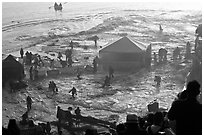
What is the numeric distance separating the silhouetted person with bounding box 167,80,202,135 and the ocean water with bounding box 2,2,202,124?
7823 mm

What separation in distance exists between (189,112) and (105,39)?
80.1ft

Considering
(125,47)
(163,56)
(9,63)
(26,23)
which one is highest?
(26,23)

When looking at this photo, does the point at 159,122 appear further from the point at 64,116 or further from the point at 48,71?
the point at 48,71

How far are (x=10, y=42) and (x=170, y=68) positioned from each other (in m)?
13.5

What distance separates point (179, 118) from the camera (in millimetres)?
4617

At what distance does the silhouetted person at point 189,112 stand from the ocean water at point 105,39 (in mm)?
7823

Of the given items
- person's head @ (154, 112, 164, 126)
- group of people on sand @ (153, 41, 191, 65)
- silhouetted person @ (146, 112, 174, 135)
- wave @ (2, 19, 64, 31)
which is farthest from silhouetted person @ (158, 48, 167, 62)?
wave @ (2, 19, 64, 31)

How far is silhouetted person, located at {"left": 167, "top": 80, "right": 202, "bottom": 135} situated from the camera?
14.7 ft

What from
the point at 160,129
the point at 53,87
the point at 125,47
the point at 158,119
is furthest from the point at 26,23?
the point at 160,129

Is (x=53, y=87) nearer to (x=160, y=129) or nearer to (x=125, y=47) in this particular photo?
(x=125, y=47)

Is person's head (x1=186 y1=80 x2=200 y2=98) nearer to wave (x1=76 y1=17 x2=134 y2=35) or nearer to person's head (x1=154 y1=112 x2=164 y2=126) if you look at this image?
person's head (x1=154 y1=112 x2=164 y2=126)

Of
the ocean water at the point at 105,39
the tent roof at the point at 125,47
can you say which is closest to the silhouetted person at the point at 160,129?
the ocean water at the point at 105,39

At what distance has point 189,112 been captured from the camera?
4.52 meters

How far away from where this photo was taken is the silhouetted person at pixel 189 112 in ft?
14.7
